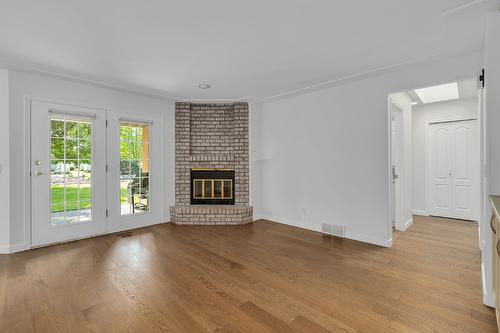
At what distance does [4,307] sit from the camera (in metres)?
2.10

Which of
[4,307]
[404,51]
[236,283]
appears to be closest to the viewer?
[4,307]

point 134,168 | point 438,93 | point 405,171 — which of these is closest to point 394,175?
point 405,171

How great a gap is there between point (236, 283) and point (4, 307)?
2.00m

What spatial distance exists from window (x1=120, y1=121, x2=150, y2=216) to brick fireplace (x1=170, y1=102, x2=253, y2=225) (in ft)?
1.99

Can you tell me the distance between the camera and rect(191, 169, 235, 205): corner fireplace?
203 inches

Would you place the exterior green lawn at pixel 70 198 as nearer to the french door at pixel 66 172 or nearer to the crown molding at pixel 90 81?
the french door at pixel 66 172

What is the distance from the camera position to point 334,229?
4.07 meters

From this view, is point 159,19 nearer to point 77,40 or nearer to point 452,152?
point 77,40

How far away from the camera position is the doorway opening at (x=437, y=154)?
4508 millimetres

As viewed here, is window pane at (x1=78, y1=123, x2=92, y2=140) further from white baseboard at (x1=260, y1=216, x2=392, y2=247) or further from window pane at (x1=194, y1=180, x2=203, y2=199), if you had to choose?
white baseboard at (x1=260, y1=216, x2=392, y2=247)

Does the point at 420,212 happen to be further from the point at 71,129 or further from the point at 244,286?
the point at 71,129

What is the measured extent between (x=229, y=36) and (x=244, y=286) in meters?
2.50

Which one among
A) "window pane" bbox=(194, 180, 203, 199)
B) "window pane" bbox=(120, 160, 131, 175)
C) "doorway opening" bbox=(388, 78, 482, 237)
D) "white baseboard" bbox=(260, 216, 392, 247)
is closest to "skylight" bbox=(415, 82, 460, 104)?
"doorway opening" bbox=(388, 78, 482, 237)

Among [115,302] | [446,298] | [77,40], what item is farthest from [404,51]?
[115,302]
